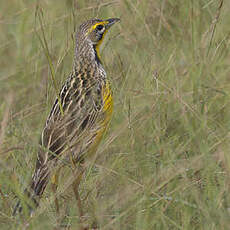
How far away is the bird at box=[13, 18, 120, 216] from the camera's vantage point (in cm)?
336

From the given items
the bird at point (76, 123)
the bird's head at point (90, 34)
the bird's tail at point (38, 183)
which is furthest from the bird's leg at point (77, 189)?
the bird's head at point (90, 34)

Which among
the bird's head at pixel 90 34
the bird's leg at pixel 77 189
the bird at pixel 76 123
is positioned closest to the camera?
the bird's leg at pixel 77 189

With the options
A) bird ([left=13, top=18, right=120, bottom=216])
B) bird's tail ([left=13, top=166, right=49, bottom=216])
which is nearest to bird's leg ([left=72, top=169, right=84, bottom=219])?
bird ([left=13, top=18, right=120, bottom=216])

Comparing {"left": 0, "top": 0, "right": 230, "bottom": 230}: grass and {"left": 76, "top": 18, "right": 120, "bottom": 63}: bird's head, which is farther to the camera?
{"left": 76, "top": 18, "right": 120, "bottom": 63}: bird's head

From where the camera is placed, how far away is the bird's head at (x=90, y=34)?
165 inches

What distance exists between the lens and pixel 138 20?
15.8ft

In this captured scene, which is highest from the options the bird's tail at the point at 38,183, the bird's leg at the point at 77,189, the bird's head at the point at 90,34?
the bird's head at the point at 90,34

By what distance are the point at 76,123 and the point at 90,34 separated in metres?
0.84

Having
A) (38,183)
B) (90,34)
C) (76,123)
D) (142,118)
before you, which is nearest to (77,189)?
(38,183)

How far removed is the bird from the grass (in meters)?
0.10

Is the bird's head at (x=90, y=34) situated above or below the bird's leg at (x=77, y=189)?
above

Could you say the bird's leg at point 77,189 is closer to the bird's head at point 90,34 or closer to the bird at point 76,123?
the bird at point 76,123

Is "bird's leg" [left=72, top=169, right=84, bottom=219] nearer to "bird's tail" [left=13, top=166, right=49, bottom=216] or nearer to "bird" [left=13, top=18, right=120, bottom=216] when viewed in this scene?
"bird" [left=13, top=18, right=120, bottom=216]

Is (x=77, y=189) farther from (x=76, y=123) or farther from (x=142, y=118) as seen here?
(x=142, y=118)
